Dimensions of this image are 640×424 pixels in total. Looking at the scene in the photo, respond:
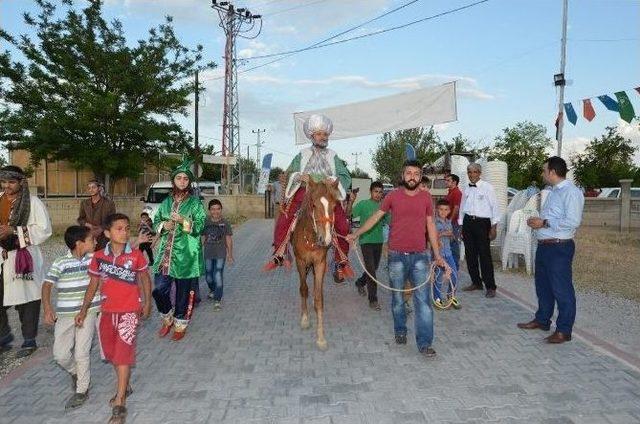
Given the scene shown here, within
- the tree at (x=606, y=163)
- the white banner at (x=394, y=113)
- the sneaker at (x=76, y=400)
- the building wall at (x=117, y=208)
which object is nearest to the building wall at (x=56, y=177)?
the building wall at (x=117, y=208)

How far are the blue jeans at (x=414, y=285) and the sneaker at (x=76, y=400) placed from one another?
A: 10.3ft

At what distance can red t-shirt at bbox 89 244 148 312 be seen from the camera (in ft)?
12.8

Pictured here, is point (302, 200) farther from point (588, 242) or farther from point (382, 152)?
point (382, 152)

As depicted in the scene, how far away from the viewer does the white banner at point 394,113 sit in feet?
32.4

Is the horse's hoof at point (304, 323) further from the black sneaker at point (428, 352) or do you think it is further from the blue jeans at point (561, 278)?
the blue jeans at point (561, 278)

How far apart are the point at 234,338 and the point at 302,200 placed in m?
1.91

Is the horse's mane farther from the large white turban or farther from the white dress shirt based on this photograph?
the white dress shirt

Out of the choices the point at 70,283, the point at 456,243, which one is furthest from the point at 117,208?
the point at 70,283

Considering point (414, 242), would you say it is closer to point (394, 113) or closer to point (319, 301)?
point (319, 301)

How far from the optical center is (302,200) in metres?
6.49

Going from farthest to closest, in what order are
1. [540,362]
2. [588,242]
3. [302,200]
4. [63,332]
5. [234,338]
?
[588,242], [302,200], [234,338], [540,362], [63,332]

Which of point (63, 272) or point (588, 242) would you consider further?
point (588, 242)

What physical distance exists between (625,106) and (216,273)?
31.9ft

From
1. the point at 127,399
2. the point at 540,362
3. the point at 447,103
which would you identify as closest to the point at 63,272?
the point at 127,399
